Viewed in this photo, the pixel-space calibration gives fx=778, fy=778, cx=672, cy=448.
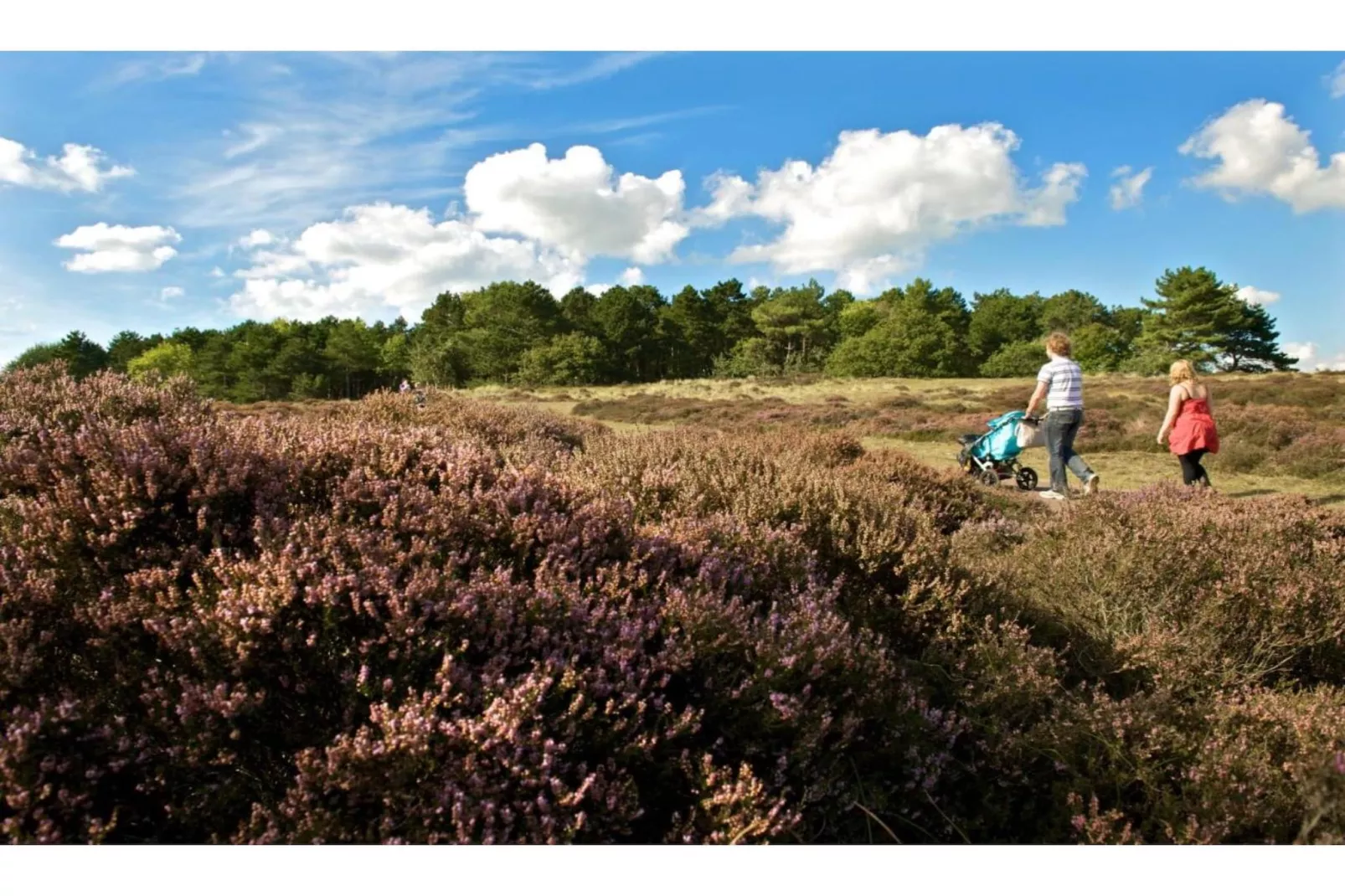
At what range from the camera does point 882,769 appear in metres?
2.41

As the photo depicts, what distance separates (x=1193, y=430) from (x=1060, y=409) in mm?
1315

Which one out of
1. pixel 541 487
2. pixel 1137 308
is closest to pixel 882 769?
pixel 541 487

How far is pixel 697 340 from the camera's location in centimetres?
7581

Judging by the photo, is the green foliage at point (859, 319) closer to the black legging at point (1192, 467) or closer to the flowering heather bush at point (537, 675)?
the black legging at point (1192, 467)

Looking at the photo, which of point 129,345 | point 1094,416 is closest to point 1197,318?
point 1094,416

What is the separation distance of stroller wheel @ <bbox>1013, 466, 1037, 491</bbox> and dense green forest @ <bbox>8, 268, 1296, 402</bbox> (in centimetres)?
4228

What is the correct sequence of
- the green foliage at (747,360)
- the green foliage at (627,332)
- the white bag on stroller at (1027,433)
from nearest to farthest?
the white bag on stroller at (1027,433), the green foliage at (747,360), the green foliage at (627,332)

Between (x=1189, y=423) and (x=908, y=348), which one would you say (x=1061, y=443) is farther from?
(x=908, y=348)

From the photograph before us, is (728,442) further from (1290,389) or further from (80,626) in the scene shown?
(1290,389)

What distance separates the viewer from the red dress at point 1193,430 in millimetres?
7945

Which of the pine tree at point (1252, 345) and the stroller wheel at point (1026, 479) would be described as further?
the pine tree at point (1252, 345)

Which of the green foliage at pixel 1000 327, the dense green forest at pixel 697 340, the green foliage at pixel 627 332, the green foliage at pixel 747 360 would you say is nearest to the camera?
the dense green forest at pixel 697 340

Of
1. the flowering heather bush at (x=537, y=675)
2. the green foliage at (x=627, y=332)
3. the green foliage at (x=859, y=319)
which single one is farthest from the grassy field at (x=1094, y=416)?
the green foliage at (x=859, y=319)

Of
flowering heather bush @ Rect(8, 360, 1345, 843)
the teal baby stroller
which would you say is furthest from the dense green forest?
flowering heather bush @ Rect(8, 360, 1345, 843)
